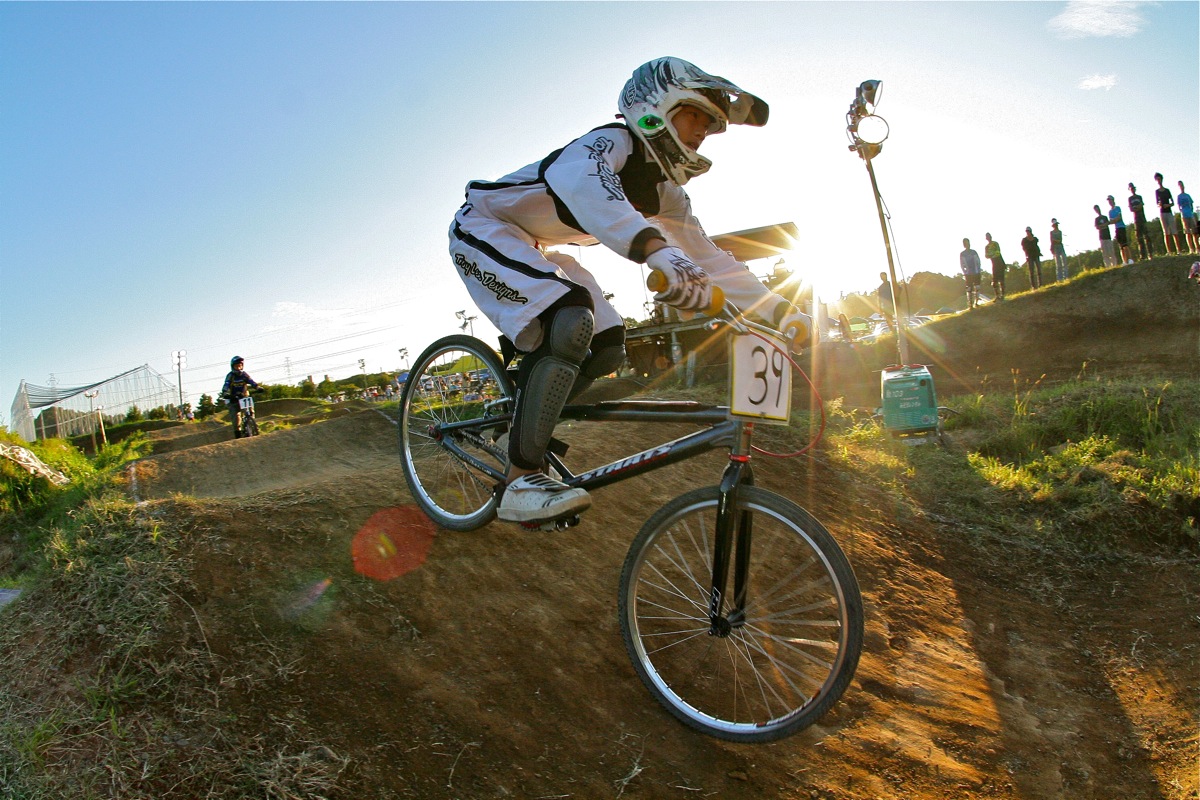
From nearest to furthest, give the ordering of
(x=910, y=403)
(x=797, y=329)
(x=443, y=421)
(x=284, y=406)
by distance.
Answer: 1. (x=797, y=329)
2. (x=443, y=421)
3. (x=910, y=403)
4. (x=284, y=406)

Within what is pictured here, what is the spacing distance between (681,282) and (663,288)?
0.07m

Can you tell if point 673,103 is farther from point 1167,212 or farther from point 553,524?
point 1167,212

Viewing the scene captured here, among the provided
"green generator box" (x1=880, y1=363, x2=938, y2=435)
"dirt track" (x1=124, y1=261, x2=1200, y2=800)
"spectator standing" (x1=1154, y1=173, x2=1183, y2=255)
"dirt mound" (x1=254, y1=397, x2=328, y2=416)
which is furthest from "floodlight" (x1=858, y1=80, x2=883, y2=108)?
"dirt mound" (x1=254, y1=397, x2=328, y2=416)

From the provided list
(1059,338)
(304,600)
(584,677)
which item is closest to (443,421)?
(304,600)

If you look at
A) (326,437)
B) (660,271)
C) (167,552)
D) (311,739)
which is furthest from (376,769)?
(326,437)

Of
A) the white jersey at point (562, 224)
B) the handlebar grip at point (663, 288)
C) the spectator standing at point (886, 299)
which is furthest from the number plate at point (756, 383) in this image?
the spectator standing at point (886, 299)

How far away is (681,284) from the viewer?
2.36 metres

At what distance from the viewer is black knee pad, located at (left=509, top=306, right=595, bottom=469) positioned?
296 centimetres

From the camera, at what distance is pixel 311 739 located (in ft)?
7.49

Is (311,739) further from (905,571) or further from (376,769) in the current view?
(905,571)

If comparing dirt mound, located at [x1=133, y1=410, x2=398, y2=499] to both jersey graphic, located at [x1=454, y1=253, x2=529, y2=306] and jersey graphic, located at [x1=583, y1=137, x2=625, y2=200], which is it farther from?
jersey graphic, located at [x1=583, y1=137, x2=625, y2=200]

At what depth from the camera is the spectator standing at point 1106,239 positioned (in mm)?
19797

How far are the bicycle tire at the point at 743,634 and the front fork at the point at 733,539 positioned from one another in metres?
0.04

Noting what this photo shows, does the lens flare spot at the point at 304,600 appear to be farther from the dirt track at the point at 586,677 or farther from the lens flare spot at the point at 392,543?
the lens flare spot at the point at 392,543
